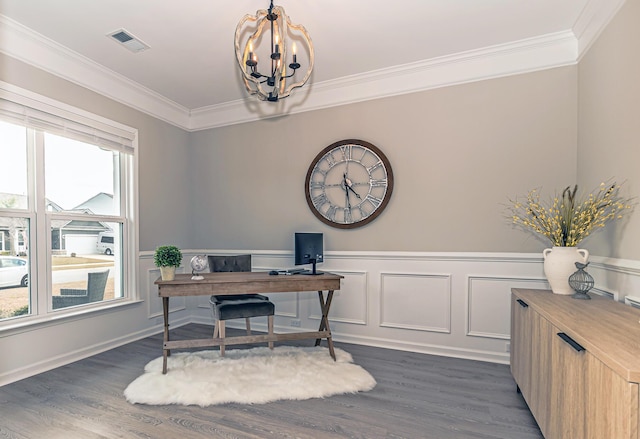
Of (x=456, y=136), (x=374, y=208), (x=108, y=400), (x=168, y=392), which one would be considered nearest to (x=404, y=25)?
(x=456, y=136)

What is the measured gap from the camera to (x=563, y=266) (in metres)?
2.21

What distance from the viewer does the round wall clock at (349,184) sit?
11.5ft

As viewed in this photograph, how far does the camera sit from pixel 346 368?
9.36ft

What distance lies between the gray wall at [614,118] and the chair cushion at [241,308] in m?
2.71

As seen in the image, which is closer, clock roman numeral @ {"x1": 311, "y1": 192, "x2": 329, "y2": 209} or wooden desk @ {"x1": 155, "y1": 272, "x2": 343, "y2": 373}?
wooden desk @ {"x1": 155, "y1": 272, "x2": 343, "y2": 373}

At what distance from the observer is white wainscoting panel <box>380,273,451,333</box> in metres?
3.26

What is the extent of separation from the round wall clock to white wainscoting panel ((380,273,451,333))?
71 cm

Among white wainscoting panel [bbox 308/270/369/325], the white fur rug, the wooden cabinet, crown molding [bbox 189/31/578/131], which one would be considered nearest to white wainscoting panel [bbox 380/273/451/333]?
white wainscoting panel [bbox 308/270/369/325]

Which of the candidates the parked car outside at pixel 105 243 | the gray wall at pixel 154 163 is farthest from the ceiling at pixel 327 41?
the parked car outside at pixel 105 243

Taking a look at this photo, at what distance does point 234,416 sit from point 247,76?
2.14 metres

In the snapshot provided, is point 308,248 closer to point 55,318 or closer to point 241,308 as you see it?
point 241,308

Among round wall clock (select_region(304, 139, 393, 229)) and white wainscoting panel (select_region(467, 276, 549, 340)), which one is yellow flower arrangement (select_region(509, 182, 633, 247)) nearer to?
white wainscoting panel (select_region(467, 276, 549, 340))

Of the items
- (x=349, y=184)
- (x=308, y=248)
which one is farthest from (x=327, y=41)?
(x=308, y=248)

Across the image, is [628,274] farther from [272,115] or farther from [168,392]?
[272,115]
